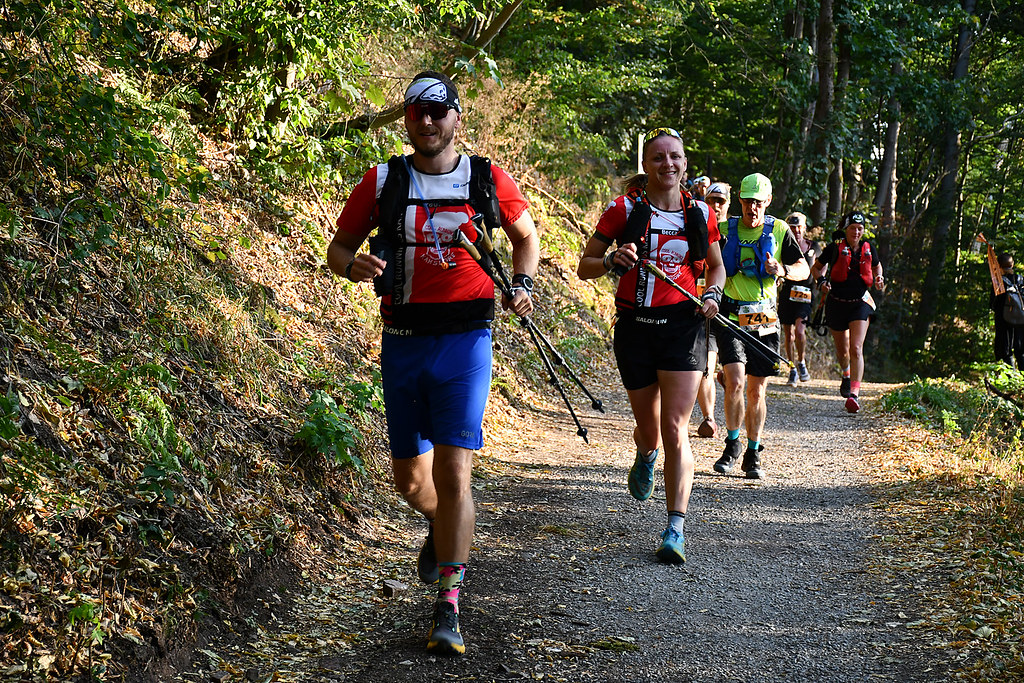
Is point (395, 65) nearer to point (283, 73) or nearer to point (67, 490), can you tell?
point (283, 73)

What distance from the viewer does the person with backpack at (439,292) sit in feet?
13.6

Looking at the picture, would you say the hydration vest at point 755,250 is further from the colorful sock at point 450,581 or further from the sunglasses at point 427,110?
the colorful sock at point 450,581

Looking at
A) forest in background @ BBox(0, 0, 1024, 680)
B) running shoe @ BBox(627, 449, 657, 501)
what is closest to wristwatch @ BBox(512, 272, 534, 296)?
forest in background @ BBox(0, 0, 1024, 680)

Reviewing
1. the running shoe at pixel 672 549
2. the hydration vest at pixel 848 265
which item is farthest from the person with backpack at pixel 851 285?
the running shoe at pixel 672 549

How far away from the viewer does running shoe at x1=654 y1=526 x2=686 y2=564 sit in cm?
540

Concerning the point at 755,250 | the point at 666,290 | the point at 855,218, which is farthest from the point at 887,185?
the point at 666,290

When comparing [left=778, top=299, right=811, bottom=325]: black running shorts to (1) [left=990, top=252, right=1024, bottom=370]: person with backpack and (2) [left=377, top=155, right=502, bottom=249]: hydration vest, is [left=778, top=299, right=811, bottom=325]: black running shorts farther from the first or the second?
(2) [left=377, top=155, right=502, bottom=249]: hydration vest

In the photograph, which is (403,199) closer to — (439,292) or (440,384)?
(439,292)

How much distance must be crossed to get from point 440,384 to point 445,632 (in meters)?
1.05

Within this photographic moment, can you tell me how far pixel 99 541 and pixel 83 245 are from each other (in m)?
2.20

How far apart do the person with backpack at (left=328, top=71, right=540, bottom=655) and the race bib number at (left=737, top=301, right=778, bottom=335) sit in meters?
4.03

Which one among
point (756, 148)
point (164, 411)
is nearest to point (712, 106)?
point (756, 148)

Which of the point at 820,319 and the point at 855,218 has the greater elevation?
the point at 855,218

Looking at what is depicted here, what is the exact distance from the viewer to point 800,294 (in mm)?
13953
